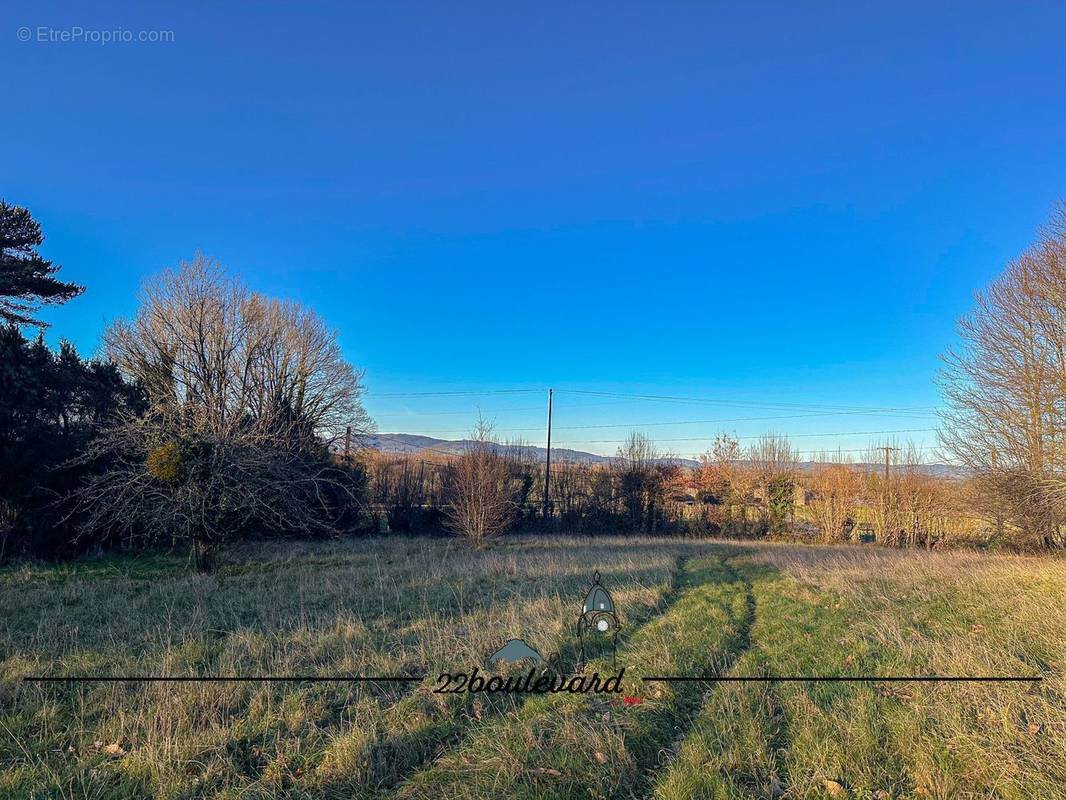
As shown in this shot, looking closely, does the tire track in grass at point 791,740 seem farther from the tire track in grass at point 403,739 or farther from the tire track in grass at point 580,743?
the tire track in grass at point 403,739

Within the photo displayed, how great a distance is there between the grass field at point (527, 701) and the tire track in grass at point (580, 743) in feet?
0.06

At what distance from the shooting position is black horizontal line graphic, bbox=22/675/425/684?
4844mm

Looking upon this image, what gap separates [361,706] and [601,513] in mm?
22035

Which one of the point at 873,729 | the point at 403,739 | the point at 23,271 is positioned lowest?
the point at 403,739

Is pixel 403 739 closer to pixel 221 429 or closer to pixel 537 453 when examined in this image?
pixel 221 429

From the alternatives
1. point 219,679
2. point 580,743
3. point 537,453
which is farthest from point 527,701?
point 537,453

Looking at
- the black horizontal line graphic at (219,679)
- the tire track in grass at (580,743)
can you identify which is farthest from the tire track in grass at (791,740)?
the black horizontal line graphic at (219,679)

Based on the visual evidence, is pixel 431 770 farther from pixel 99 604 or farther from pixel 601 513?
pixel 601 513

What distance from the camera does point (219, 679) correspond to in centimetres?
479

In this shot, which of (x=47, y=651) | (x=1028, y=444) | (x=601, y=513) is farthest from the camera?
(x=601, y=513)

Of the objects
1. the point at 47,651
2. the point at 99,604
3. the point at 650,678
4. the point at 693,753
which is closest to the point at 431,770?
the point at 693,753

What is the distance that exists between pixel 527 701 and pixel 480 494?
15.2 m

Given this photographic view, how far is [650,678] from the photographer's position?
499 centimetres

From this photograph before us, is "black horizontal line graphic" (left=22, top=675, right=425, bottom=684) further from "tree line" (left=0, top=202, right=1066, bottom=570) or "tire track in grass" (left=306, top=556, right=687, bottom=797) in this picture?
"tree line" (left=0, top=202, right=1066, bottom=570)
